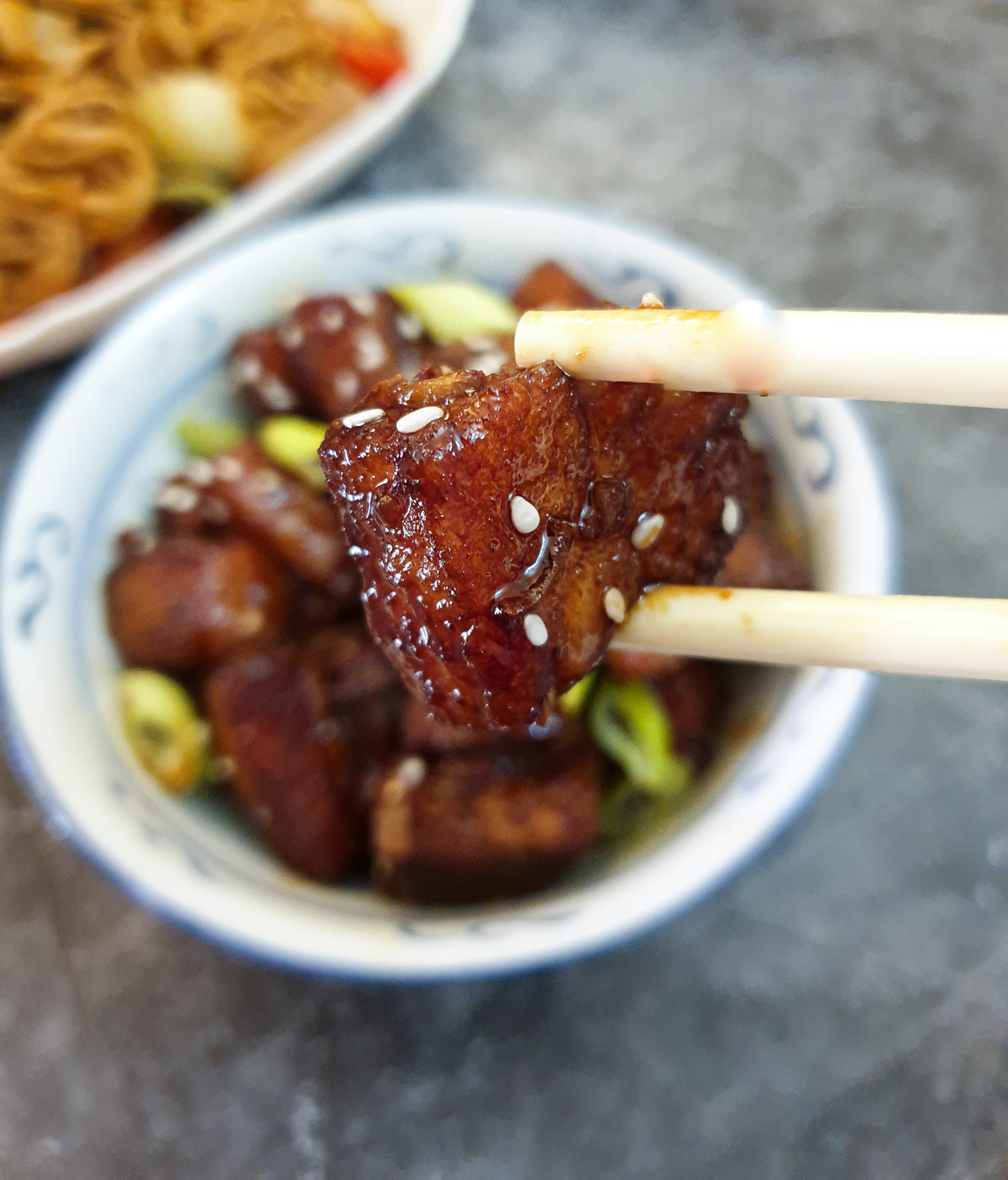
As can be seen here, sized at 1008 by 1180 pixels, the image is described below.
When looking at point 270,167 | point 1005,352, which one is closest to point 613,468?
point 1005,352

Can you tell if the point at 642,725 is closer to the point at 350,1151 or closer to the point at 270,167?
the point at 350,1151

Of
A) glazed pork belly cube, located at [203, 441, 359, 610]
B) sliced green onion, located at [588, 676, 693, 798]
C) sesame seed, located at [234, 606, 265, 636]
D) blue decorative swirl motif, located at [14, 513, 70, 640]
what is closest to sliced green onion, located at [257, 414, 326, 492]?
glazed pork belly cube, located at [203, 441, 359, 610]

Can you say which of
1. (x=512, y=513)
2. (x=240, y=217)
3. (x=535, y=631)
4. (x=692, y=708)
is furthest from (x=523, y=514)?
(x=240, y=217)

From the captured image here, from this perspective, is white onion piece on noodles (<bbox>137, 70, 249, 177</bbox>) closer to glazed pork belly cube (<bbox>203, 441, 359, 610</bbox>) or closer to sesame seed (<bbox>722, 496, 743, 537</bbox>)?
glazed pork belly cube (<bbox>203, 441, 359, 610</bbox>)

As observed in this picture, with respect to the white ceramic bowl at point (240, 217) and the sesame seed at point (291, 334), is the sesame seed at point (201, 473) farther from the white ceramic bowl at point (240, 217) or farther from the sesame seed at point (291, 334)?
the white ceramic bowl at point (240, 217)

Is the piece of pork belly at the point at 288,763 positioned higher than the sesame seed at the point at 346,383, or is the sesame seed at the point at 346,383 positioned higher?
the sesame seed at the point at 346,383

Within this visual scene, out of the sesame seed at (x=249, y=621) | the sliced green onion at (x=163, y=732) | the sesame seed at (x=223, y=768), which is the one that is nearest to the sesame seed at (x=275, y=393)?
the sesame seed at (x=249, y=621)

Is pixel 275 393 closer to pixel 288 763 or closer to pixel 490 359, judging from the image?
pixel 490 359
